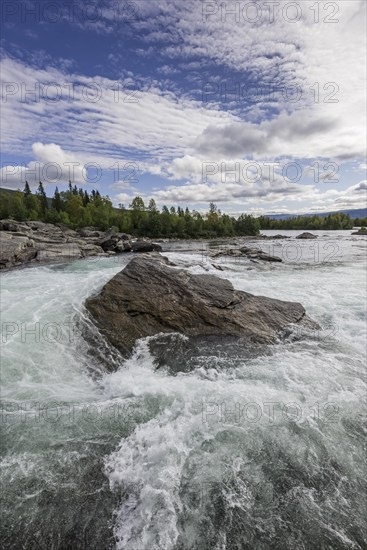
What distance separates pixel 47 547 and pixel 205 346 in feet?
19.4

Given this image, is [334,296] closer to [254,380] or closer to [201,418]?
[254,380]

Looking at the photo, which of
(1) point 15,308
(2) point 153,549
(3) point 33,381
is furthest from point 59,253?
(2) point 153,549

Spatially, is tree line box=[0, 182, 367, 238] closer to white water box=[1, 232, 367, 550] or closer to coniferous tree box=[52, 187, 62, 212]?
coniferous tree box=[52, 187, 62, 212]

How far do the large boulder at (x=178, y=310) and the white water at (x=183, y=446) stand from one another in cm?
75

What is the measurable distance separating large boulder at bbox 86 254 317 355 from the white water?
0.75m

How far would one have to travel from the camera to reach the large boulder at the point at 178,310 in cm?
945

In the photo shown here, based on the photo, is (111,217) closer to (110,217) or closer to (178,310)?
(110,217)

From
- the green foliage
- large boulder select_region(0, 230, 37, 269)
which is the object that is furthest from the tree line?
large boulder select_region(0, 230, 37, 269)

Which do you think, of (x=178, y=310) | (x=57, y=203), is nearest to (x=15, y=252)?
(x=178, y=310)

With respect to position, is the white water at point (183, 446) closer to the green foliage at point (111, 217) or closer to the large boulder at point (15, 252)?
the large boulder at point (15, 252)

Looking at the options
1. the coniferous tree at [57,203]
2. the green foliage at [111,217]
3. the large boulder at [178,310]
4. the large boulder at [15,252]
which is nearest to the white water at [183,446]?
the large boulder at [178,310]

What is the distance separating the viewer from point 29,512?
4098mm

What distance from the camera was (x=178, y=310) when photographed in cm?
1003

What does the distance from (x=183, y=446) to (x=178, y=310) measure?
5.17 m
